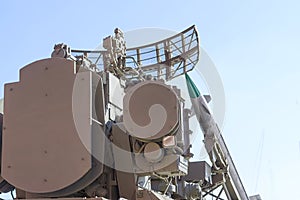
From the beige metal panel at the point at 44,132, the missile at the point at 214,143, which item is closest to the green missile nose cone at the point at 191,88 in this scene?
the missile at the point at 214,143

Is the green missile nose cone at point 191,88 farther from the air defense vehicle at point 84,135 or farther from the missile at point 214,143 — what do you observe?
the air defense vehicle at point 84,135

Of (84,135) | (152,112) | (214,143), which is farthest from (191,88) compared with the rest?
(84,135)

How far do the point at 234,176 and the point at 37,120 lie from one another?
17.6ft

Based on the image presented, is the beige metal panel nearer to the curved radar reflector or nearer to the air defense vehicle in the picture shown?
the air defense vehicle

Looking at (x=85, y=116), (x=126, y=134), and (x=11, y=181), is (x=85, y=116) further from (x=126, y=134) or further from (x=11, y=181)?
(x=11, y=181)

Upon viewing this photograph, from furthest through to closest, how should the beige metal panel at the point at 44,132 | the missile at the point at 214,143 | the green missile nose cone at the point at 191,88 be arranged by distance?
the green missile nose cone at the point at 191,88, the missile at the point at 214,143, the beige metal panel at the point at 44,132

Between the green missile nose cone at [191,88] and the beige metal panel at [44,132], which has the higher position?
the green missile nose cone at [191,88]

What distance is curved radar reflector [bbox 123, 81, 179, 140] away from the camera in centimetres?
510

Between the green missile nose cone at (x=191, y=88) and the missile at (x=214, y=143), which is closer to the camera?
the missile at (x=214, y=143)

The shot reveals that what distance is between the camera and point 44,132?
→ 5.14 metres

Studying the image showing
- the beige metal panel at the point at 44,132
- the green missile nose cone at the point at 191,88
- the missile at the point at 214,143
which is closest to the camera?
the beige metal panel at the point at 44,132

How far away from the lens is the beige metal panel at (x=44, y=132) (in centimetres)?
503

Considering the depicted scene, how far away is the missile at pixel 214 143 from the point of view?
8773mm

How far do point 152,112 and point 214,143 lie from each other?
153 inches
